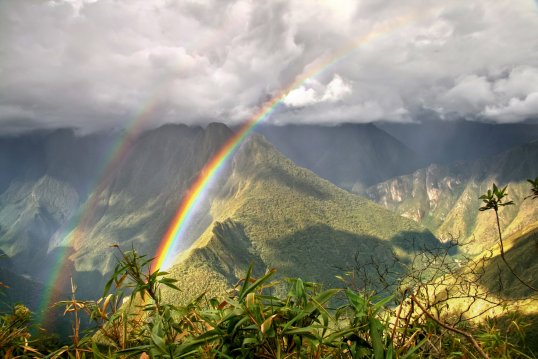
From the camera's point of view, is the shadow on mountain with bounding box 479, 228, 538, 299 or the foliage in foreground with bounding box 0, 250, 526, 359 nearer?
the foliage in foreground with bounding box 0, 250, 526, 359

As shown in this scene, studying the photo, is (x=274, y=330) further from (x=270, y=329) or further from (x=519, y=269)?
(x=519, y=269)

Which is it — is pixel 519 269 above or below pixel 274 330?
below

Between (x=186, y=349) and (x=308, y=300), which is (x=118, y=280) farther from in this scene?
(x=308, y=300)

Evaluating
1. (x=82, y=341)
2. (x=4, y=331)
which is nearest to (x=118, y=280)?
(x=82, y=341)

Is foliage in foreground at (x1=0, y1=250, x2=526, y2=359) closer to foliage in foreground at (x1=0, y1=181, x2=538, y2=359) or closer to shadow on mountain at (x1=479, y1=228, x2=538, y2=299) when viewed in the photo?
foliage in foreground at (x1=0, y1=181, x2=538, y2=359)

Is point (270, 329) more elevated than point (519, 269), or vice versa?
point (270, 329)

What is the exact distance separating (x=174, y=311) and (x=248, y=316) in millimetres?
1126

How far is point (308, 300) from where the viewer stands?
269 cm

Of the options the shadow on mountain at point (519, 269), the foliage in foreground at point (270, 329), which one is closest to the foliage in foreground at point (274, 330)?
the foliage in foreground at point (270, 329)

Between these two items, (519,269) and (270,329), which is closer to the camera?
(270,329)

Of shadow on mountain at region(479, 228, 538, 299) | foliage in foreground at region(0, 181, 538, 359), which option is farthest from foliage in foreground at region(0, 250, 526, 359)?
shadow on mountain at region(479, 228, 538, 299)

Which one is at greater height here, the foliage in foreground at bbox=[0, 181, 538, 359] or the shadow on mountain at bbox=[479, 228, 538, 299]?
the foliage in foreground at bbox=[0, 181, 538, 359]

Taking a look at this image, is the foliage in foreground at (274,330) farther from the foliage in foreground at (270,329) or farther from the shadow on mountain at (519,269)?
the shadow on mountain at (519,269)

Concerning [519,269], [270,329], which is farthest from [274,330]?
[519,269]
